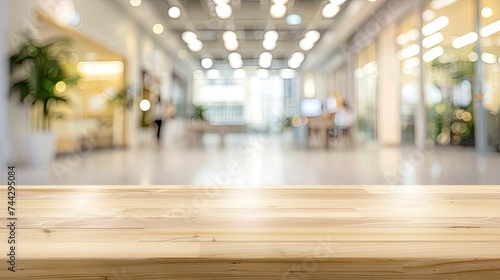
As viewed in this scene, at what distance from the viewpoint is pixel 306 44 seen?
10562mm

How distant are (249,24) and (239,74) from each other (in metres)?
8.83

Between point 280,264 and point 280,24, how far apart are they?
22.9 ft

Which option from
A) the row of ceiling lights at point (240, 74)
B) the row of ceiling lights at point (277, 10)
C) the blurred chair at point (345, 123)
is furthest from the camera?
the row of ceiling lights at point (240, 74)

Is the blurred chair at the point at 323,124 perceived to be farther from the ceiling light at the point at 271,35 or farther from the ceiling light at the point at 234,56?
the ceiling light at the point at 234,56

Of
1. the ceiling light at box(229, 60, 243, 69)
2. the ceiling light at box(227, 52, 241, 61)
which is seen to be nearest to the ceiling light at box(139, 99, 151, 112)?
the ceiling light at box(227, 52, 241, 61)

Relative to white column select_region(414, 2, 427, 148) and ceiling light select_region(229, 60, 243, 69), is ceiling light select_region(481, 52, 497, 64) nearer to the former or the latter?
white column select_region(414, 2, 427, 148)

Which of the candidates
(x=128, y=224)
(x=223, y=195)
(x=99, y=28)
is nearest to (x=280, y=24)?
(x=99, y=28)

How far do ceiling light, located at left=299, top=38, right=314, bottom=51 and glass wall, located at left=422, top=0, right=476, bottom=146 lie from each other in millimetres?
3493

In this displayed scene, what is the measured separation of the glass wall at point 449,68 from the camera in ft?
19.5

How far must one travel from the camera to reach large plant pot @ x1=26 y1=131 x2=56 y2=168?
379cm

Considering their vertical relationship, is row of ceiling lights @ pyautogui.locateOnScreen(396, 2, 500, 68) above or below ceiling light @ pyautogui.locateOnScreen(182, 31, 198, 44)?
below

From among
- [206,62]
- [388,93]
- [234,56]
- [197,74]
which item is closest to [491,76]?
[388,93]

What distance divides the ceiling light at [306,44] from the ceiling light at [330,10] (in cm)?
197

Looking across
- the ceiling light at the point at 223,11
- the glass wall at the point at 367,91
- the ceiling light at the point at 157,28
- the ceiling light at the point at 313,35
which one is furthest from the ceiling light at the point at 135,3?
the glass wall at the point at 367,91
